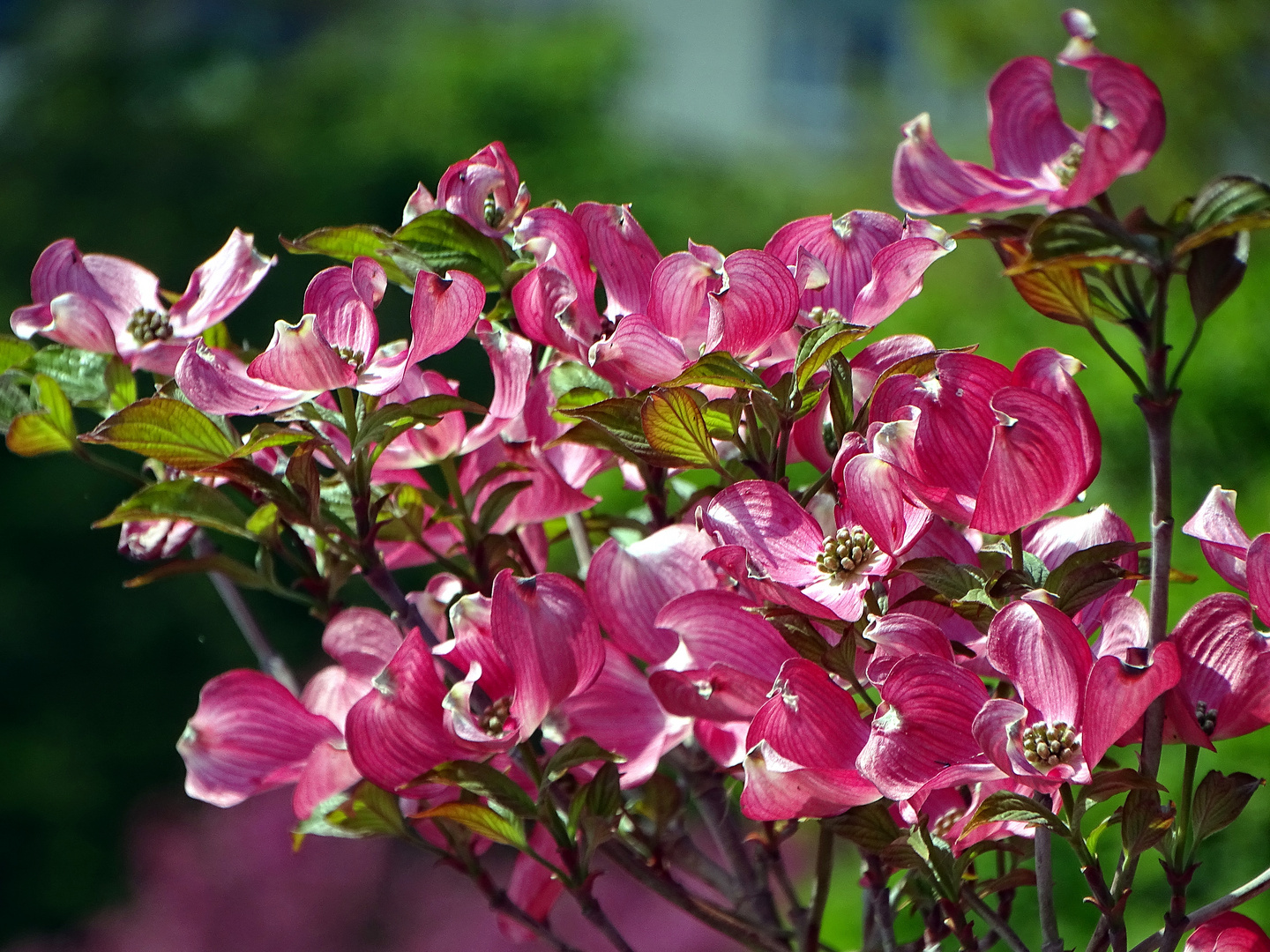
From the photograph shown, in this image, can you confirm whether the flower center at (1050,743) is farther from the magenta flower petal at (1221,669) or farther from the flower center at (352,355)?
the flower center at (352,355)

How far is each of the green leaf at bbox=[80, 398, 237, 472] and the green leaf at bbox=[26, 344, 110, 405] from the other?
6 cm

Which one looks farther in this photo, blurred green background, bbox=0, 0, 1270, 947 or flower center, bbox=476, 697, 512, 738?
blurred green background, bbox=0, 0, 1270, 947

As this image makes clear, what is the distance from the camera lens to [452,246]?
36cm

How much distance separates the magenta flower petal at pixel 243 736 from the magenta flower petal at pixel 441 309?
113 millimetres

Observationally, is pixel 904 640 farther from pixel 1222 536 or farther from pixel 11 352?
pixel 11 352

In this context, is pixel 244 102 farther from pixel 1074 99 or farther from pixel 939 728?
pixel 939 728

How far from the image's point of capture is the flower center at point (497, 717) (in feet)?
1.11

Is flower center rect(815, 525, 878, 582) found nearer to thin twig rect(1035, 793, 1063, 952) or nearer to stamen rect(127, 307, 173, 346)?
thin twig rect(1035, 793, 1063, 952)

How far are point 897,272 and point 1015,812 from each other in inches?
5.2

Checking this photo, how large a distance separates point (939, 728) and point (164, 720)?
2569 mm

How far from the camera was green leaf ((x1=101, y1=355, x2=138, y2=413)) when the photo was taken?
1.26 ft

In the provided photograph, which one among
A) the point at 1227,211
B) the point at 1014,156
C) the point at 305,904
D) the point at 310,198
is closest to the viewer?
the point at 1227,211

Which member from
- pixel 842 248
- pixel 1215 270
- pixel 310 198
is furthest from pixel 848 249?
pixel 310 198

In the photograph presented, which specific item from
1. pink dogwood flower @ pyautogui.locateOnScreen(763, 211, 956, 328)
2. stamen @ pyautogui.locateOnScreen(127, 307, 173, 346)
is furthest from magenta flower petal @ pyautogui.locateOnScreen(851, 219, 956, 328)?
stamen @ pyautogui.locateOnScreen(127, 307, 173, 346)
